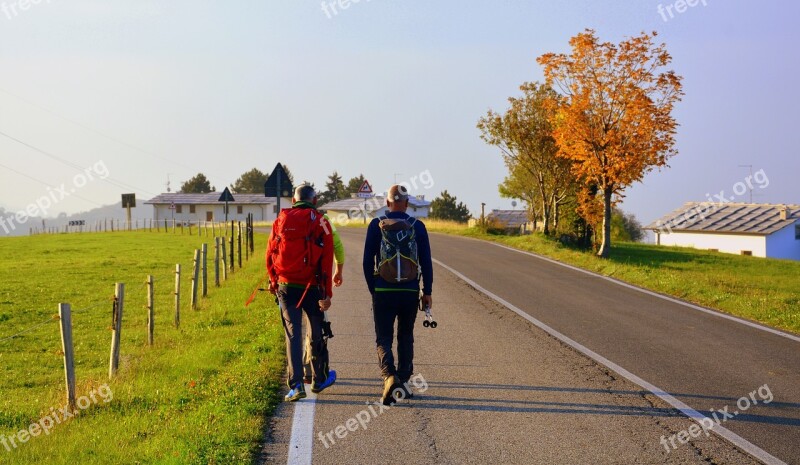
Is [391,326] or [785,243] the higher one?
[391,326]

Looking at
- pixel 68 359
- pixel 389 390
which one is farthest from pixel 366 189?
pixel 389 390

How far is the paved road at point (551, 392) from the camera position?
5730 millimetres

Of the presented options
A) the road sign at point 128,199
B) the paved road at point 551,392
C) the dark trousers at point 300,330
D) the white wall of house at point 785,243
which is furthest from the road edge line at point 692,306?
the road sign at point 128,199

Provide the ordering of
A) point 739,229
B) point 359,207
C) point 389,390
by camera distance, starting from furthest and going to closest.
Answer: point 359,207
point 739,229
point 389,390

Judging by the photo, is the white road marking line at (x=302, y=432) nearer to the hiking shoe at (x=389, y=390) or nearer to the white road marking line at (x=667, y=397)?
the hiking shoe at (x=389, y=390)

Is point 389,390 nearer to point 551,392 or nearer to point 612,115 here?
point 551,392

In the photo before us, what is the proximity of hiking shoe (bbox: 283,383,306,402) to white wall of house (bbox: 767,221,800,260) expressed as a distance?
7860cm

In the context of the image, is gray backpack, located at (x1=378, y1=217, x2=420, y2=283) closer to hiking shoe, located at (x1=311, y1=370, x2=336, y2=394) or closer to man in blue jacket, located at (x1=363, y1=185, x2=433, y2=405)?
man in blue jacket, located at (x1=363, y1=185, x2=433, y2=405)

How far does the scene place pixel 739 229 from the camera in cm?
8012

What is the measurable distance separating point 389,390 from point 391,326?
72 cm

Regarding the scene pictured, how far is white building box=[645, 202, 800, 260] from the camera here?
7725 cm

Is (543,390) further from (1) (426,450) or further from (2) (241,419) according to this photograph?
(2) (241,419)

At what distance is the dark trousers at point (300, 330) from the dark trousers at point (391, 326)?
0.57 metres

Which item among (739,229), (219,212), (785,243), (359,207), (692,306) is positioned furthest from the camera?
(359,207)
